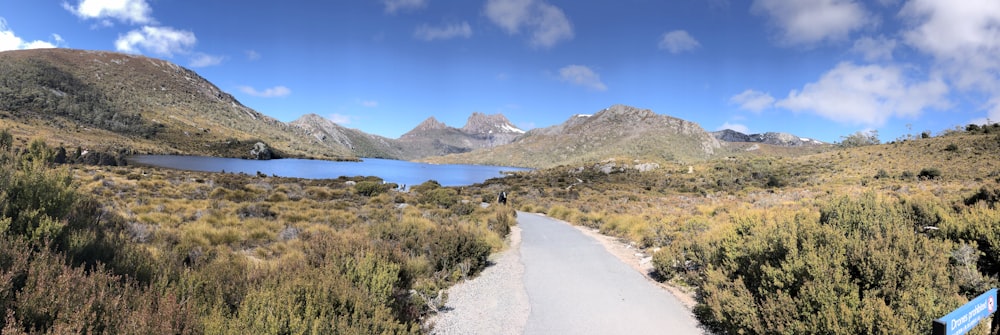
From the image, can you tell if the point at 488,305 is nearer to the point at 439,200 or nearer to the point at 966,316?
the point at 966,316

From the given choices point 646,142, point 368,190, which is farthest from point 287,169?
point 646,142

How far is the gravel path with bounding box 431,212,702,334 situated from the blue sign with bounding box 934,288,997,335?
3.15m

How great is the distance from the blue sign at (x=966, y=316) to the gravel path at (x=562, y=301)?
10.3ft

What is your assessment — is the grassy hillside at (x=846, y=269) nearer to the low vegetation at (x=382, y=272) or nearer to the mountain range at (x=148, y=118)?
the low vegetation at (x=382, y=272)

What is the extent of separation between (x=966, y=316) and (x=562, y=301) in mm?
5014

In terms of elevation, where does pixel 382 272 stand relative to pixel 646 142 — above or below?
below

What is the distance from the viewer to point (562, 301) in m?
7.10

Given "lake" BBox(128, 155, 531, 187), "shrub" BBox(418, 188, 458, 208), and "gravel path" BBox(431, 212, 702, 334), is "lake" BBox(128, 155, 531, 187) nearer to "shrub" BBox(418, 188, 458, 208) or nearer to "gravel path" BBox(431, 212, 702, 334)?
"shrub" BBox(418, 188, 458, 208)

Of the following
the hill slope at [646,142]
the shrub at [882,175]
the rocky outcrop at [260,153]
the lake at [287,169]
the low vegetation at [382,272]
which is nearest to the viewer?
the low vegetation at [382,272]

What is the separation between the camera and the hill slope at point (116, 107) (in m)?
95.9

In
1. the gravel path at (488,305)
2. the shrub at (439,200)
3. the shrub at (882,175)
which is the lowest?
the gravel path at (488,305)

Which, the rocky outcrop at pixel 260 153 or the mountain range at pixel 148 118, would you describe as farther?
the rocky outcrop at pixel 260 153

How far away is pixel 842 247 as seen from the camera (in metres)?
4.49

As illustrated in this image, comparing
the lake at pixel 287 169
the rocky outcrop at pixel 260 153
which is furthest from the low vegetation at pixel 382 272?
the rocky outcrop at pixel 260 153
